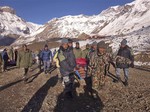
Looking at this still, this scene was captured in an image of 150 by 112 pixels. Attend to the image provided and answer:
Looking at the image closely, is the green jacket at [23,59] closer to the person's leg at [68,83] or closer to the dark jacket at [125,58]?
the person's leg at [68,83]

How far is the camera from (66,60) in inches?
452

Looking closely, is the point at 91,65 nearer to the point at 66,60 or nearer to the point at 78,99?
the point at 66,60

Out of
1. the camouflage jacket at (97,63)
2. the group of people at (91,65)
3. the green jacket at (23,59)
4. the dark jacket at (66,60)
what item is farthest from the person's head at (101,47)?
the green jacket at (23,59)

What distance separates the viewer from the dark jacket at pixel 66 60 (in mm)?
11453

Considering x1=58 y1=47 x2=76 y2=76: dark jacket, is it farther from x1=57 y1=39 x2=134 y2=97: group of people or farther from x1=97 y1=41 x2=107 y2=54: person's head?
x1=97 y1=41 x2=107 y2=54: person's head

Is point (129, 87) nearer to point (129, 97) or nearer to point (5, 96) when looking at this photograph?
point (129, 97)

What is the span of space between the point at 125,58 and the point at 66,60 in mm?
4103

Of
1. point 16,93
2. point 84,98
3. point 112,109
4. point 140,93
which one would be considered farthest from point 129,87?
point 16,93

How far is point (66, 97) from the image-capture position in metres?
12.8

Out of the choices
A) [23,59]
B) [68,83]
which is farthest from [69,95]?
[23,59]

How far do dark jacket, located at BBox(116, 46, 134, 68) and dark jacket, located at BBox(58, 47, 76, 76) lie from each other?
12.3 feet

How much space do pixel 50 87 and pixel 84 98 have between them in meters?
3.69

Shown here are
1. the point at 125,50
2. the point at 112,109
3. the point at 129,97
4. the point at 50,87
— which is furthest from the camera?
the point at 50,87

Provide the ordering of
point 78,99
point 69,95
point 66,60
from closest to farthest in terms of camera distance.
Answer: point 66,60 < point 69,95 < point 78,99
